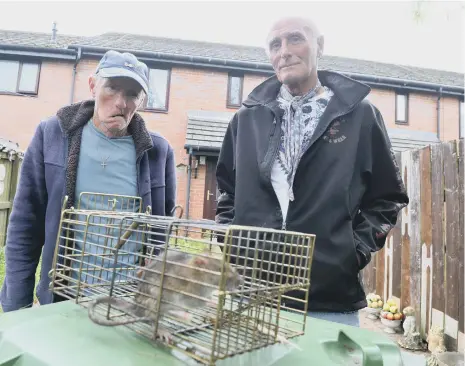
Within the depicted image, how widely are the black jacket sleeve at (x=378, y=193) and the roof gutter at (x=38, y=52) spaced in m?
11.3

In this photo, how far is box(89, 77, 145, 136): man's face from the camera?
1903 mm

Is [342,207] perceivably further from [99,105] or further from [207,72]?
[207,72]

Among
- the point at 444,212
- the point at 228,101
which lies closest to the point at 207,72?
the point at 228,101

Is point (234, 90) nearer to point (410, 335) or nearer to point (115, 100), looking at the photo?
point (410, 335)

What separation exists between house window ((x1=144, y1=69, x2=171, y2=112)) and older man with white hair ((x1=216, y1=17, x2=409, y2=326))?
9.82 m

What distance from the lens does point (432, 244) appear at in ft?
13.5

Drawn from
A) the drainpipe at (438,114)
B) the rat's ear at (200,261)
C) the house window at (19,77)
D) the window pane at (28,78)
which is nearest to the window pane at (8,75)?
the house window at (19,77)

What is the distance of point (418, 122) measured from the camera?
12.8 metres

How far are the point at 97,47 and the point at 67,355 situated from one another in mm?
11782

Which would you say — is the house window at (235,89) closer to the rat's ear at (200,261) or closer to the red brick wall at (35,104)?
the red brick wall at (35,104)

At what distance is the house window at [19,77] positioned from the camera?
11.4 metres

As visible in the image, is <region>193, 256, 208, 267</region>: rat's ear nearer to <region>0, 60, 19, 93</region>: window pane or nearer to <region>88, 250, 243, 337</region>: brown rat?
<region>88, 250, 243, 337</region>: brown rat

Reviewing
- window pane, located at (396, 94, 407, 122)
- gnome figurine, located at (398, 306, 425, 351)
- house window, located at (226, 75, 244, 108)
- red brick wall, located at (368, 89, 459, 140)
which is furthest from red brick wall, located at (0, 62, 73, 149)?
window pane, located at (396, 94, 407, 122)

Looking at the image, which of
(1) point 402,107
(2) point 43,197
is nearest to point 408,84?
(1) point 402,107
